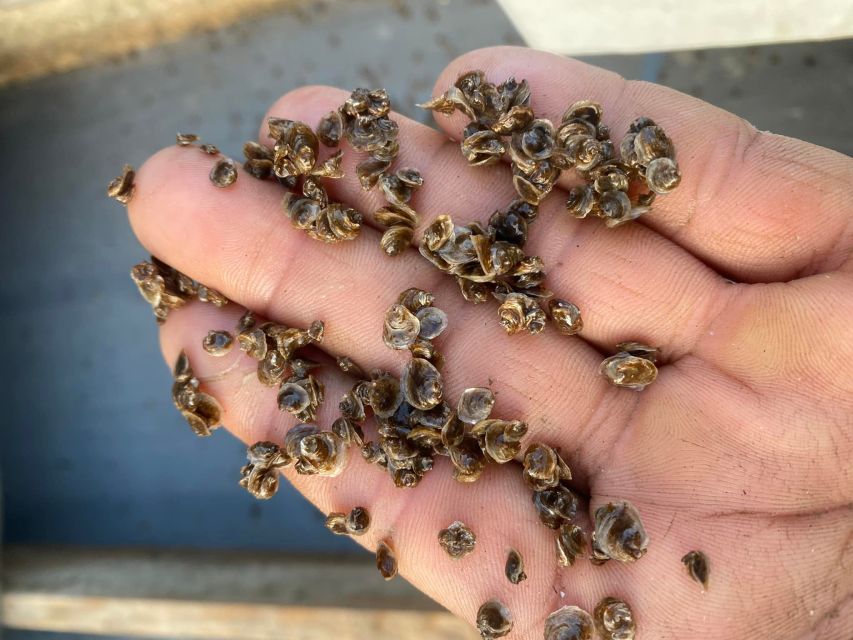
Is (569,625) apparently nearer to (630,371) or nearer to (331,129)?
(630,371)

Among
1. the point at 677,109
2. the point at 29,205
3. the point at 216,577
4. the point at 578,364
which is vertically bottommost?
the point at 216,577

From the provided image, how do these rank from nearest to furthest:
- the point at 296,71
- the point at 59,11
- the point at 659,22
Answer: the point at 659,22, the point at 59,11, the point at 296,71

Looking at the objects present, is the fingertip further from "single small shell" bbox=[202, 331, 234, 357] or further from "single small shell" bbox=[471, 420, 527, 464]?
"single small shell" bbox=[471, 420, 527, 464]

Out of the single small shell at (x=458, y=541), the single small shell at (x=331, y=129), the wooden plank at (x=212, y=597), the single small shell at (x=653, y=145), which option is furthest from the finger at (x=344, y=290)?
the wooden plank at (x=212, y=597)

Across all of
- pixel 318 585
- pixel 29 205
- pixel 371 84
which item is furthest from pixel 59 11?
pixel 318 585

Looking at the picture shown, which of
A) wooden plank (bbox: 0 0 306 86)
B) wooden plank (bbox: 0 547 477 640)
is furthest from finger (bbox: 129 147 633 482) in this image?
wooden plank (bbox: 0 0 306 86)

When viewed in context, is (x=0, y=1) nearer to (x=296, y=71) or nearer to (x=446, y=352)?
(x=296, y=71)

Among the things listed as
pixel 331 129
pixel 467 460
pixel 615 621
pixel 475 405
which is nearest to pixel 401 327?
pixel 475 405
